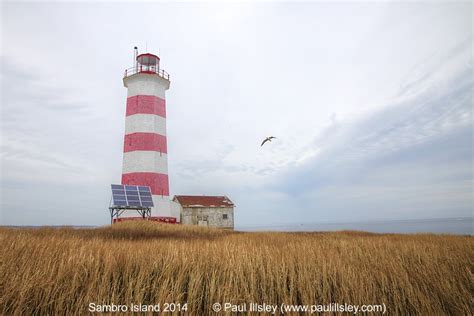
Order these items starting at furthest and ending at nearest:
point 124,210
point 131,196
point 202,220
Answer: point 202,220 < point 124,210 < point 131,196

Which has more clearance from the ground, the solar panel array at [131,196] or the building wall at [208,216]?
the solar panel array at [131,196]

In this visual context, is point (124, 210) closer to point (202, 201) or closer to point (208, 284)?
point (202, 201)

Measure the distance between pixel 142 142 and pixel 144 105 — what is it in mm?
2875

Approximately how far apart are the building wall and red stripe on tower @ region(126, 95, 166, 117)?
1307 cm

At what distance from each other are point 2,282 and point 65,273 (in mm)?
712

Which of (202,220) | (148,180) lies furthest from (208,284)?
(202,220)

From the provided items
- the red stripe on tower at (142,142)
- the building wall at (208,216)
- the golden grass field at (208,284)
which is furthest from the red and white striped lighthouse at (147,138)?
the golden grass field at (208,284)

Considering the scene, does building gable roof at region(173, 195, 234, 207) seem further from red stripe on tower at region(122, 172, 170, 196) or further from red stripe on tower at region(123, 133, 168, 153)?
red stripe on tower at region(123, 133, 168, 153)

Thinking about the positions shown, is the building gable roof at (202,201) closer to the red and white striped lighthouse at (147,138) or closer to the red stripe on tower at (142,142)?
the red and white striped lighthouse at (147,138)

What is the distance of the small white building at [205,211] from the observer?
2914 centimetres

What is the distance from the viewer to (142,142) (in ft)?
62.3

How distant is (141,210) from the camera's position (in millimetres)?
18359

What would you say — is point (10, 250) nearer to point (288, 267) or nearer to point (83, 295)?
point (83, 295)

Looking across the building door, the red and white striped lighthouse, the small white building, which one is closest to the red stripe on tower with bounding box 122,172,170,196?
the red and white striped lighthouse
